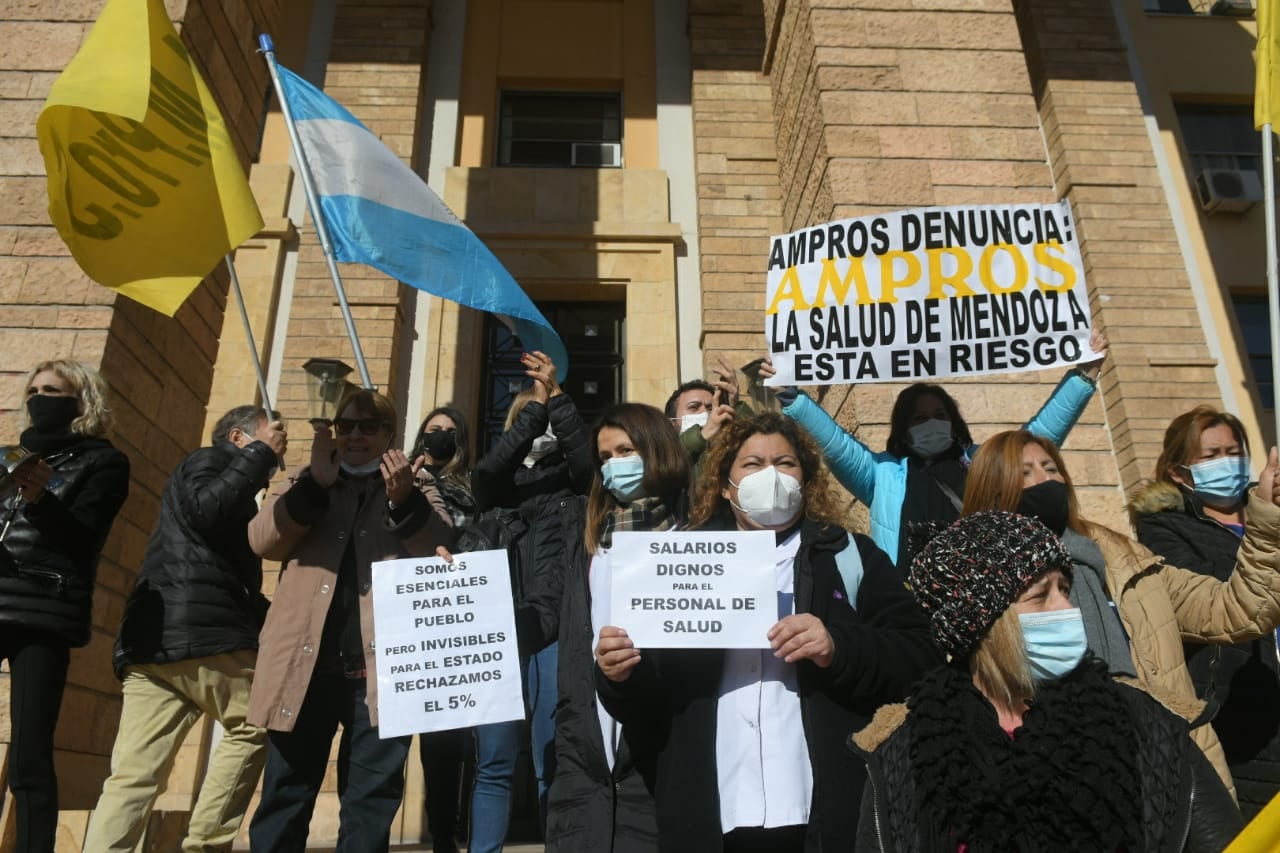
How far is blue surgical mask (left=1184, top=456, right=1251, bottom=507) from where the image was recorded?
3598 mm

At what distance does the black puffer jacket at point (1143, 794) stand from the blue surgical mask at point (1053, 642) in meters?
0.10

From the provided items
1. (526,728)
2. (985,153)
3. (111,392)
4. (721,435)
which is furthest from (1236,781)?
(111,392)

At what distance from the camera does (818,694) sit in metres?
2.48

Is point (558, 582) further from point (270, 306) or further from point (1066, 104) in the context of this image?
point (1066, 104)

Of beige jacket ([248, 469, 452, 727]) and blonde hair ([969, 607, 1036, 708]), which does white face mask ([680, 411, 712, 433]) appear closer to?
beige jacket ([248, 469, 452, 727])

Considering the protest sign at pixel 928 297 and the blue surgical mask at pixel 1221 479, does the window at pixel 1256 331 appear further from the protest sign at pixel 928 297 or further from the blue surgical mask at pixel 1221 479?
the blue surgical mask at pixel 1221 479

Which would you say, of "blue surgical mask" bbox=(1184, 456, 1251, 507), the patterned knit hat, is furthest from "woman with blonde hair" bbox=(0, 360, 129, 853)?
"blue surgical mask" bbox=(1184, 456, 1251, 507)

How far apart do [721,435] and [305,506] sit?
1602 mm

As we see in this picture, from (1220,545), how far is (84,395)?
14.3 ft

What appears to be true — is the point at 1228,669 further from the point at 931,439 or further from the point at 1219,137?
the point at 1219,137

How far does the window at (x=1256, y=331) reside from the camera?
1133 cm

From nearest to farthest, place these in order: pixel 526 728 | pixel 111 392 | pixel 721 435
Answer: pixel 721 435, pixel 526 728, pixel 111 392

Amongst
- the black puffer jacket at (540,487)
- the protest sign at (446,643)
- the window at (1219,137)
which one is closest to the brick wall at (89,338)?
the protest sign at (446,643)

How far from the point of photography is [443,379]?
928cm
